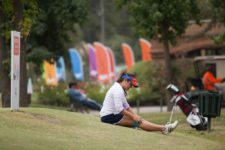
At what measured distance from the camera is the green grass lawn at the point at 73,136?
12.6 metres

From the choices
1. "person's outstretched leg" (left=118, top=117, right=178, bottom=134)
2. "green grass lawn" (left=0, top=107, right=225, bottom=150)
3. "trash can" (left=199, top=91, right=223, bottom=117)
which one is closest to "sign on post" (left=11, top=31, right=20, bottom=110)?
"green grass lawn" (left=0, top=107, right=225, bottom=150)

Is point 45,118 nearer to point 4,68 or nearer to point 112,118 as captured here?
point 112,118

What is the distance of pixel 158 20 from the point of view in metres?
27.5

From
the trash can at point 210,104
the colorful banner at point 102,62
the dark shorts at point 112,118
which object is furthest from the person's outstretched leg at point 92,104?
the colorful banner at point 102,62

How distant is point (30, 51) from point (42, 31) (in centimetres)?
102

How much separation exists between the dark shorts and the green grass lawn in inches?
6.5

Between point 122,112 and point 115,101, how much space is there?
0.30 m

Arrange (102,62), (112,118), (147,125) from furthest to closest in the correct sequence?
(102,62)
(112,118)
(147,125)

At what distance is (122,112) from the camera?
1592cm

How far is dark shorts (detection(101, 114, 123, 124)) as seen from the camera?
16105 millimetres

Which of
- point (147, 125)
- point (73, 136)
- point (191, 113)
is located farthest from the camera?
point (191, 113)

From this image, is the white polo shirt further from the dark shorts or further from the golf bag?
the golf bag

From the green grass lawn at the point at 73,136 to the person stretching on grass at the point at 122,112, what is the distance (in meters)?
0.19

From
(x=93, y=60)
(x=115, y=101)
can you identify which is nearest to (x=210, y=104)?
(x=115, y=101)
